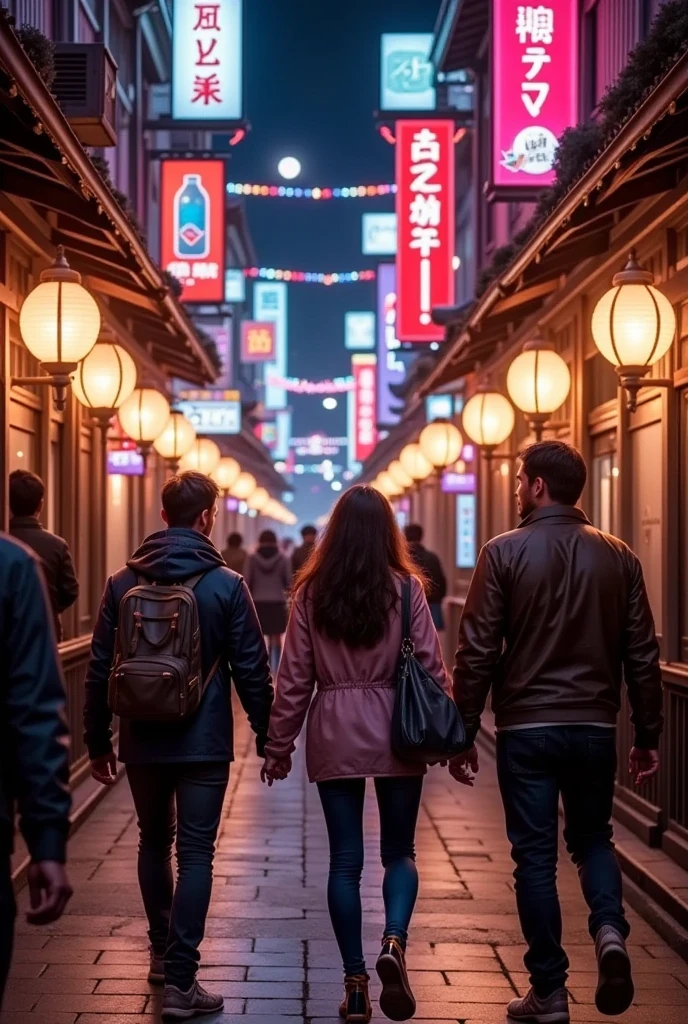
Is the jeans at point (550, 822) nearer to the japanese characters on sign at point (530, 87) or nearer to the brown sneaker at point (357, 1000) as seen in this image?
the brown sneaker at point (357, 1000)

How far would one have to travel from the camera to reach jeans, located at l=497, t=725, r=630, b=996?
217 inches

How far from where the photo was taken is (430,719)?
5535 millimetres

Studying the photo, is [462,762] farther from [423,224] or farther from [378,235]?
[378,235]

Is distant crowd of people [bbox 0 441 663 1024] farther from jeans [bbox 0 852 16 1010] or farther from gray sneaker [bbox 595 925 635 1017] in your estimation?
jeans [bbox 0 852 16 1010]

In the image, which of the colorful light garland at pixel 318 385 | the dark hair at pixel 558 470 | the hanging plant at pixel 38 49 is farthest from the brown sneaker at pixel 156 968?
the colorful light garland at pixel 318 385

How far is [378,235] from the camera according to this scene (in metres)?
40.7

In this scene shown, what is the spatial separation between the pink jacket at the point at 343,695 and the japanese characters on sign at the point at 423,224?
52.8 ft

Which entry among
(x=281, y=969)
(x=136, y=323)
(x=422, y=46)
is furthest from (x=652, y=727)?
(x=422, y=46)

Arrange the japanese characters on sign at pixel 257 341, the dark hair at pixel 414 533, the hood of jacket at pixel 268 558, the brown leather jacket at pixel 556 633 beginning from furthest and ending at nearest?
the japanese characters on sign at pixel 257 341 < the hood of jacket at pixel 268 558 < the dark hair at pixel 414 533 < the brown leather jacket at pixel 556 633

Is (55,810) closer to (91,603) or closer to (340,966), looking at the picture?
(340,966)

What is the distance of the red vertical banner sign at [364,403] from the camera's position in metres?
52.8

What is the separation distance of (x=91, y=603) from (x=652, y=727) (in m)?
8.58

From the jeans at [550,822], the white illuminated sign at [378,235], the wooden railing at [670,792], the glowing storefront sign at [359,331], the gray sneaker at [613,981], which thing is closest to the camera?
the gray sneaker at [613,981]

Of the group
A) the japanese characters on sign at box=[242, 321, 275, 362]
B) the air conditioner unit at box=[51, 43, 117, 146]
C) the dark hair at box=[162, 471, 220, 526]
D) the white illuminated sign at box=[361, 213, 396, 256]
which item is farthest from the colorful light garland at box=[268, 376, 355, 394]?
the dark hair at box=[162, 471, 220, 526]
